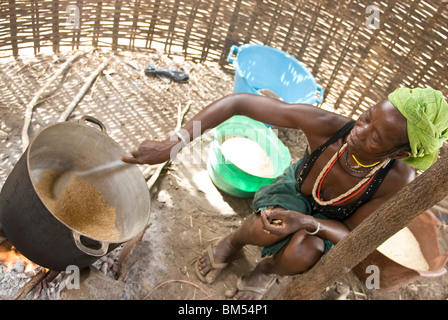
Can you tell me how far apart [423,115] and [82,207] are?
1691 millimetres

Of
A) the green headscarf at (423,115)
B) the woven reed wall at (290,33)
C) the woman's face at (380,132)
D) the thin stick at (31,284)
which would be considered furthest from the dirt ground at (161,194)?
the green headscarf at (423,115)

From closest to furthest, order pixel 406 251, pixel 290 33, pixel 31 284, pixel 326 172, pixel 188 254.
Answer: pixel 31 284 < pixel 326 172 < pixel 188 254 < pixel 406 251 < pixel 290 33

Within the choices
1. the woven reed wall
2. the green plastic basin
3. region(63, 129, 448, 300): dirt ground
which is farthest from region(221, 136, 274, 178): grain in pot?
the woven reed wall

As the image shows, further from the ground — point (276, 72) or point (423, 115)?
point (423, 115)

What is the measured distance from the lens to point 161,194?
2779 millimetres

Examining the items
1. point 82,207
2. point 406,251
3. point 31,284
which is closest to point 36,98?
point 82,207

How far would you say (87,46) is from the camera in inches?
146

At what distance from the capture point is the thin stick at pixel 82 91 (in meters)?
2.90

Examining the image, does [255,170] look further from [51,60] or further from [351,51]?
[51,60]

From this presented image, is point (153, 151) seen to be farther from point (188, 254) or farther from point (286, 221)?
point (188, 254)

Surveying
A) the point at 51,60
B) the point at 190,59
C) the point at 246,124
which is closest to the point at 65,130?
the point at 246,124

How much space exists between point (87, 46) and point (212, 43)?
1370 mm

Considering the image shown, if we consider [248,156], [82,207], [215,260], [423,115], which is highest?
[423,115]

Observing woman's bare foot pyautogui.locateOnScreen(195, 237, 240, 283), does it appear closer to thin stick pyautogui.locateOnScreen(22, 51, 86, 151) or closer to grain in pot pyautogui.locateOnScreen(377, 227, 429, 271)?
grain in pot pyautogui.locateOnScreen(377, 227, 429, 271)
